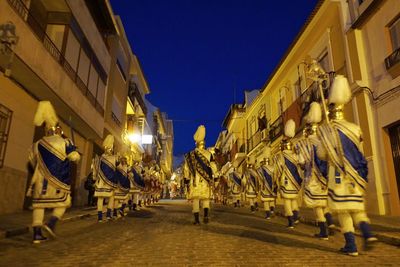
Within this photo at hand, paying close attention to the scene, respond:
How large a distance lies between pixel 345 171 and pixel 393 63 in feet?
26.6

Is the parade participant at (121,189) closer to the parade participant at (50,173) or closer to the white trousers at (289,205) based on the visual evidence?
the parade participant at (50,173)

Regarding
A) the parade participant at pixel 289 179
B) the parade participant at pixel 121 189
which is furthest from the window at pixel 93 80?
the parade participant at pixel 289 179

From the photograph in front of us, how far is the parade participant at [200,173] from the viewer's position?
900cm

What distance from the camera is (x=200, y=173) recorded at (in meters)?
9.19

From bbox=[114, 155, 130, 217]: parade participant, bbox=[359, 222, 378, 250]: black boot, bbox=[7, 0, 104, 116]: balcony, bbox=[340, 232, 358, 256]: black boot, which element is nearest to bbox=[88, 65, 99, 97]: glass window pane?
bbox=[7, 0, 104, 116]: balcony

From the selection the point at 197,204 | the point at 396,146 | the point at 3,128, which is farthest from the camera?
the point at 396,146

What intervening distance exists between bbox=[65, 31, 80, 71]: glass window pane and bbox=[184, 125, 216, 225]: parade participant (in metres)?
8.28

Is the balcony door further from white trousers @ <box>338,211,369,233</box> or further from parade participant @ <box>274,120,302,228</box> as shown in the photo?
white trousers @ <box>338,211,369,233</box>

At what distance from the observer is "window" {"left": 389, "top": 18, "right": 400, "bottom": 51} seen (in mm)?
11195

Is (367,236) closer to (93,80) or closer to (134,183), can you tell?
(134,183)

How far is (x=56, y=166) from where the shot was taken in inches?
244

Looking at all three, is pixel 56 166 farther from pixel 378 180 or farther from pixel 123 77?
pixel 123 77

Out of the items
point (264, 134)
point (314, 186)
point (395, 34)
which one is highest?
point (395, 34)

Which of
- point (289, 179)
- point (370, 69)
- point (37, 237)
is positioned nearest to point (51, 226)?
point (37, 237)
